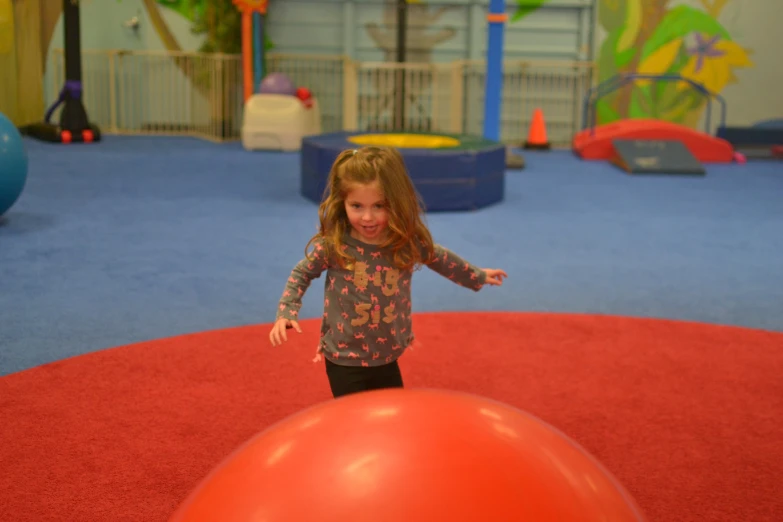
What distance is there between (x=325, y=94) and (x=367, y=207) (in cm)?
1053

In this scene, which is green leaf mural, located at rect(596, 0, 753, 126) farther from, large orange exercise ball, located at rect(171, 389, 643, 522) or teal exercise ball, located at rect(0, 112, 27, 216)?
large orange exercise ball, located at rect(171, 389, 643, 522)

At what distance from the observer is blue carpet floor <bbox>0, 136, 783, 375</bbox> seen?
430 centimetres

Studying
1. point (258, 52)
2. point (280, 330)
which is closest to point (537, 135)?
point (258, 52)

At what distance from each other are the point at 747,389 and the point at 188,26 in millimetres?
10491

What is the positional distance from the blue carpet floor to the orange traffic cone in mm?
2532

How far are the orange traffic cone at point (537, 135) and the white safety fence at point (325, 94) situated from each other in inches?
26.5

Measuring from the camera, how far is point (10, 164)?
5781mm

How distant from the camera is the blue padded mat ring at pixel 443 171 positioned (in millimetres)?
6973

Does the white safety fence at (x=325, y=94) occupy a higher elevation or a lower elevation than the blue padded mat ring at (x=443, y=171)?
higher

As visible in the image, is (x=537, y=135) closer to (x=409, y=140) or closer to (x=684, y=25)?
(x=684, y=25)

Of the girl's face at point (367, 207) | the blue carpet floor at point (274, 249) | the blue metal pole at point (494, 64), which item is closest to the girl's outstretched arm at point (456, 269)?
the girl's face at point (367, 207)

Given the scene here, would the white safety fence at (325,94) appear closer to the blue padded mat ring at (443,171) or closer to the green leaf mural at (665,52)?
the green leaf mural at (665,52)

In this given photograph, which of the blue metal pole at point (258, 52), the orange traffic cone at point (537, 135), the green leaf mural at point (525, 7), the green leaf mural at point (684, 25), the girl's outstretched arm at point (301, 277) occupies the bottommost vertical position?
the orange traffic cone at point (537, 135)

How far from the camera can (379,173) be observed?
91.1 inches
